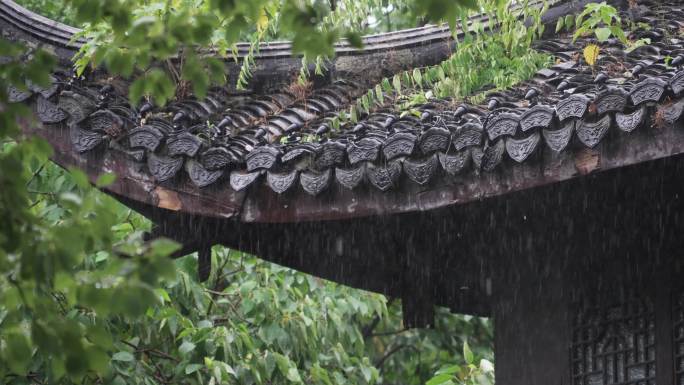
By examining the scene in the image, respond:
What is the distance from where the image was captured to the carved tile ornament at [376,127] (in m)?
3.88

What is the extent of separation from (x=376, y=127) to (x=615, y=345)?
1.42m

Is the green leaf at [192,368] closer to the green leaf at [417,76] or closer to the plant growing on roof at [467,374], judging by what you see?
the plant growing on roof at [467,374]

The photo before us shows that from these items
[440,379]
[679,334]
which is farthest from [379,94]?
[440,379]

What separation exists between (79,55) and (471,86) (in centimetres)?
183

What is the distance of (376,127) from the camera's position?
4.96m

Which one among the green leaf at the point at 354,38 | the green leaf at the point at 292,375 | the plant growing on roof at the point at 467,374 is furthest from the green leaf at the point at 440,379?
the green leaf at the point at 354,38

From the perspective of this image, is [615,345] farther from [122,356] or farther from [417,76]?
[122,356]

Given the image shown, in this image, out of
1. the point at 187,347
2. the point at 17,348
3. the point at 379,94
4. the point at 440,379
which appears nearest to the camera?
the point at 17,348

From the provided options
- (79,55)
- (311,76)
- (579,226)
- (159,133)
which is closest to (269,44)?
(311,76)

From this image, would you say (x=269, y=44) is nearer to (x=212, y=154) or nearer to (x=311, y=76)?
(x=311, y=76)

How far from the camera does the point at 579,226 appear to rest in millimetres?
4977

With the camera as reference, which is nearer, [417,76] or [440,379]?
[417,76]

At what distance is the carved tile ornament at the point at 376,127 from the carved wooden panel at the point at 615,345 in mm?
1043

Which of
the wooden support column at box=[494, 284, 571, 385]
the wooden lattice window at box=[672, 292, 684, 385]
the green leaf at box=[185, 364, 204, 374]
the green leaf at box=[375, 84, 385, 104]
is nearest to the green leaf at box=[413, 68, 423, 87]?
the green leaf at box=[375, 84, 385, 104]
